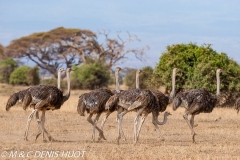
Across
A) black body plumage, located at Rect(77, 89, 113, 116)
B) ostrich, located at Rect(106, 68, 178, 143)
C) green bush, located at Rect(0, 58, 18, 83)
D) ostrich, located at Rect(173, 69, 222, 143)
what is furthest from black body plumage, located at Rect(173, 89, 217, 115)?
green bush, located at Rect(0, 58, 18, 83)

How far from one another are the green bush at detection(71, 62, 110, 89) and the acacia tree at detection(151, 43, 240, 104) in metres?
12.0

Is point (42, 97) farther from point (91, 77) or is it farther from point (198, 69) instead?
point (91, 77)

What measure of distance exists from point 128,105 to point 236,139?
293cm

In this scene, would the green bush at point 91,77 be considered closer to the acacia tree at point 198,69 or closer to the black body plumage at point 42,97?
the acacia tree at point 198,69

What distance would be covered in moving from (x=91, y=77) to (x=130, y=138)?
24.1 m

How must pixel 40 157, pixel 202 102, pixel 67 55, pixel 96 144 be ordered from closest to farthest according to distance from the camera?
pixel 40 157 < pixel 96 144 < pixel 202 102 < pixel 67 55

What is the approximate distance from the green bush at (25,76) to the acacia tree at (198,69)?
15.7 metres

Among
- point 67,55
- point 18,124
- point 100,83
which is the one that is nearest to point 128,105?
point 18,124

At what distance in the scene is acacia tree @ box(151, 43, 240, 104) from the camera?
24766mm

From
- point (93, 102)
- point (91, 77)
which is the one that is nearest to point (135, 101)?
point (93, 102)

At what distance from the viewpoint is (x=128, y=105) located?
13.0 metres

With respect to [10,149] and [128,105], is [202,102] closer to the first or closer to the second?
[128,105]

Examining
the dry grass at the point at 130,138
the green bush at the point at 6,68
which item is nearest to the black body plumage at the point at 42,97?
the dry grass at the point at 130,138

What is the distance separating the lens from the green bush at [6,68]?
1741 inches
